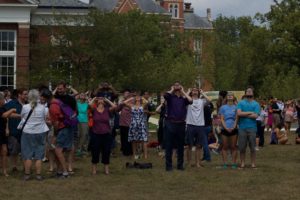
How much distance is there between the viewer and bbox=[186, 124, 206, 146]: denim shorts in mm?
15141

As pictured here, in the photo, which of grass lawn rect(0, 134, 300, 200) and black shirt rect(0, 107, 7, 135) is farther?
black shirt rect(0, 107, 7, 135)

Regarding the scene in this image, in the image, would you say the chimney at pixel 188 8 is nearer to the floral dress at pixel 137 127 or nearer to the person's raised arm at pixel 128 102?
the floral dress at pixel 137 127

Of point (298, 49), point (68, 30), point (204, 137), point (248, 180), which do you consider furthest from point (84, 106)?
point (298, 49)

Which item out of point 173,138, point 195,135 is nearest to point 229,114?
point 195,135

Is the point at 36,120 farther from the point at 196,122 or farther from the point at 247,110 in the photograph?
the point at 247,110

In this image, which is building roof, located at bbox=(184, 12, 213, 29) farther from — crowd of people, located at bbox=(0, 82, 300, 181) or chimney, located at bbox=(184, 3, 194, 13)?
crowd of people, located at bbox=(0, 82, 300, 181)

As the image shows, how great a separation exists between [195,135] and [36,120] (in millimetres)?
4017

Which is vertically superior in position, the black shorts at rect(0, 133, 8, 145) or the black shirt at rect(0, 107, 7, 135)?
the black shirt at rect(0, 107, 7, 135)

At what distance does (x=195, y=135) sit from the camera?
15.2 meters

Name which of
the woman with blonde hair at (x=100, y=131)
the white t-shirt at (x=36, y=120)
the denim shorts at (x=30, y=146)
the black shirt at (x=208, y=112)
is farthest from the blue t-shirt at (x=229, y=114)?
the denim shorts at (x=30, y=146)

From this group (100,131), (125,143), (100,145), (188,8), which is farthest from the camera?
(188,8)

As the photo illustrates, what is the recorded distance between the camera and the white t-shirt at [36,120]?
13.0 meters

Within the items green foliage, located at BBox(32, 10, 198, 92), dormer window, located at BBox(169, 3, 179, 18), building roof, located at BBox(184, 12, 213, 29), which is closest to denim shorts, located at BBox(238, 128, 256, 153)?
green foliage, located at BBox(32, 10, 198, 92)

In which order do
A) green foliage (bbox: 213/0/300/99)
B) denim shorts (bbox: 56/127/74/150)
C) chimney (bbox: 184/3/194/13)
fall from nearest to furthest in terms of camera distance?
denim shorts (bbox: 56/127/74/150) → green foliage (bbox: 213/0/300/99) → chimney (bbox: 184/3/194/13)
